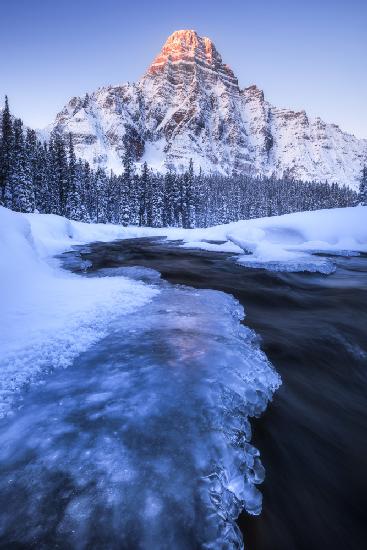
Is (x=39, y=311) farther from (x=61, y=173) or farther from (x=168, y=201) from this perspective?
(x=168, y=201)

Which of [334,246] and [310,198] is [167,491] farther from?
[310,198]

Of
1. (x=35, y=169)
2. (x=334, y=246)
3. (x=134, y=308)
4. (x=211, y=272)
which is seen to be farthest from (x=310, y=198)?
(x=134, y=308)

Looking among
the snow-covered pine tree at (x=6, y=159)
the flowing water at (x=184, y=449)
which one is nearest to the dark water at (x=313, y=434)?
the flowing water at (x=184, y=449)

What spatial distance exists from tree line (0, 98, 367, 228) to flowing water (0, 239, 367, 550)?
4358 centimetres

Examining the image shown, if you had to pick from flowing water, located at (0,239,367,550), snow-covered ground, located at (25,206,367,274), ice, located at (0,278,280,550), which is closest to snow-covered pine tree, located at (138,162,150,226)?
snow-covered ground, located at (25,206,367,274)

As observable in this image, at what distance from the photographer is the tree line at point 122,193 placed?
41.0 metres

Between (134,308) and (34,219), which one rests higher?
(34,219)

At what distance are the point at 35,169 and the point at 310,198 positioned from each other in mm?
95856

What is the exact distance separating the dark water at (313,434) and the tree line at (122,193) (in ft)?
141

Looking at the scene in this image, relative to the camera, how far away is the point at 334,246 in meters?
22.0

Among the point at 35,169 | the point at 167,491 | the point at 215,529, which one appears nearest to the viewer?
the point at 215,529

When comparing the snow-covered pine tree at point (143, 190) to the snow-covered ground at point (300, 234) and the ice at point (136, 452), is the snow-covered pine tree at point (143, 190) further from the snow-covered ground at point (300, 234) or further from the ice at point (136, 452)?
the ice at point (136, 452)

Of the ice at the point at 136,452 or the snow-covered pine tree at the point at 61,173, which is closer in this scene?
the ice at the point at 136,452

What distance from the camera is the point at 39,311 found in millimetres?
5164
